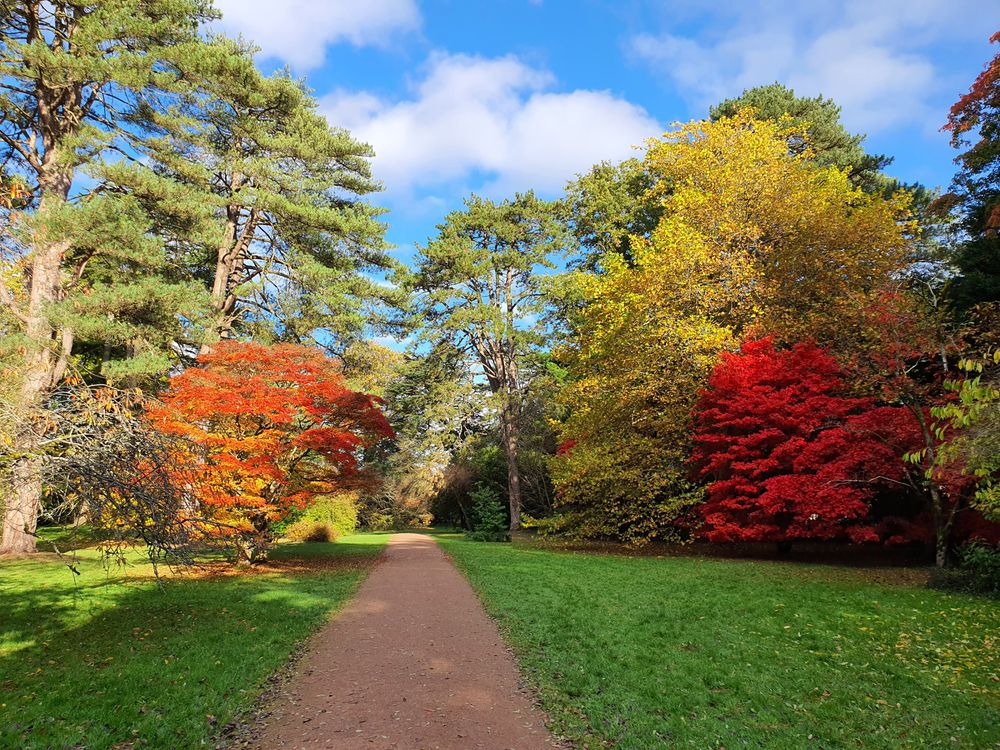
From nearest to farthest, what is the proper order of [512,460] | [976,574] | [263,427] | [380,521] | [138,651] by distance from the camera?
[138,651]
[976,574]
[263,427]
[512,460]
[380,521]

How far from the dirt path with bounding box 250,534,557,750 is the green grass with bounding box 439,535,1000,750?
41cm

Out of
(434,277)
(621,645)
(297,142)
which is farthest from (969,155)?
(434,277)

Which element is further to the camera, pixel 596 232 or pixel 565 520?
pixel 596 232

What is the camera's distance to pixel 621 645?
6887 millimetres

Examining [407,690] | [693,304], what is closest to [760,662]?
[407,690]

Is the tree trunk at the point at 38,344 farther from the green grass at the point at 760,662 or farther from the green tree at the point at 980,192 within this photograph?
the green tree at the point at 980,192

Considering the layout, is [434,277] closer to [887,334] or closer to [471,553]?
[471,553]

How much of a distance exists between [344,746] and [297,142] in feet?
61.8

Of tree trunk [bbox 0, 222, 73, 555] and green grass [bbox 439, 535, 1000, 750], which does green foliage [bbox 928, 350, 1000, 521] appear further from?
tree trunk [bbox 0, 222, 73, 555]

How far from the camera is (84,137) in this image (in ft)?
48.4

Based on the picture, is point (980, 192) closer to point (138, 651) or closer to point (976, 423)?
point (976, 423)

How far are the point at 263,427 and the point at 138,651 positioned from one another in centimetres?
795

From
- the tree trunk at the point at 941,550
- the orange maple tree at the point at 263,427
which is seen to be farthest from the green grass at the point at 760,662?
the orange maple tree at the point at 263,427

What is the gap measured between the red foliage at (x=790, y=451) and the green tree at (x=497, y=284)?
1538 centimetres
